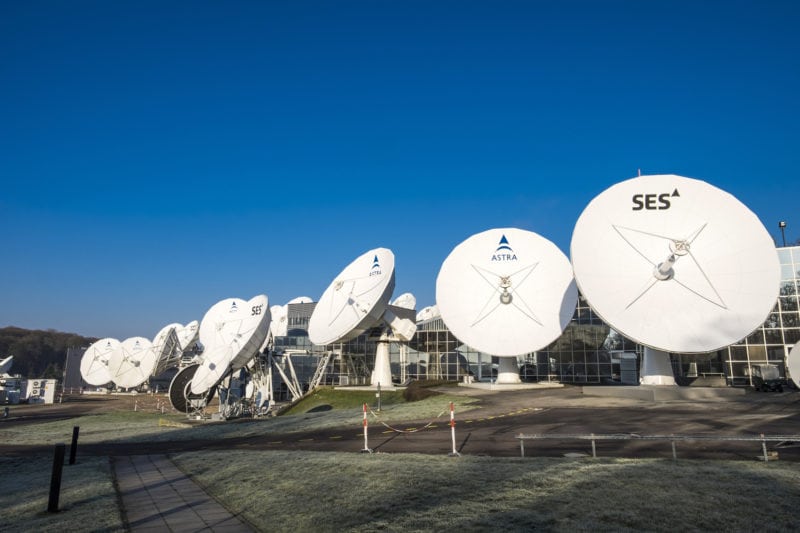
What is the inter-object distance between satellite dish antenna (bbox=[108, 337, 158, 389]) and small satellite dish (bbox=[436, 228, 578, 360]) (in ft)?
198

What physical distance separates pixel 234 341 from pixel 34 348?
153397mm

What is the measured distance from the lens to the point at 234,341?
4462 centimetres

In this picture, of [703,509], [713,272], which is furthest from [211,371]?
[703,509]

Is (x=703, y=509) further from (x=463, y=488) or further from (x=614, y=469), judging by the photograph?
(x=463, y=488)

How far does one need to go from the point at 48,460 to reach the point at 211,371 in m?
22.9

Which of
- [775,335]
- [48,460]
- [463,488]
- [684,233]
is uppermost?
[684,233]

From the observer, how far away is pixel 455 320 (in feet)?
141

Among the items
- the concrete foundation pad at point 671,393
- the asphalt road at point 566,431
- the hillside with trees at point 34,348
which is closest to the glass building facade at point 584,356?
the concrete foundation pad at point 671,393

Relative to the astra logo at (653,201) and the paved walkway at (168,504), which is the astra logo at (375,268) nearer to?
the astra logo at (653,201)

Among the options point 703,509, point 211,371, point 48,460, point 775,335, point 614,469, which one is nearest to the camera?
point 703,509

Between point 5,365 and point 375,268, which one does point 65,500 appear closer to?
point 375,268

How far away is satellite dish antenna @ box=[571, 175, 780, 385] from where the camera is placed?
2892cm

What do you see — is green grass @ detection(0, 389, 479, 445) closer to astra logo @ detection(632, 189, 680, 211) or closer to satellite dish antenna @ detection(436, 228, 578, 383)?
satellite dish antenna @ detection(436, 228, 578, 383)

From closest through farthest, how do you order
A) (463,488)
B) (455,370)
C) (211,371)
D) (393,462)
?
(463,488) < (393,462) < (211,371) < (455,370)
